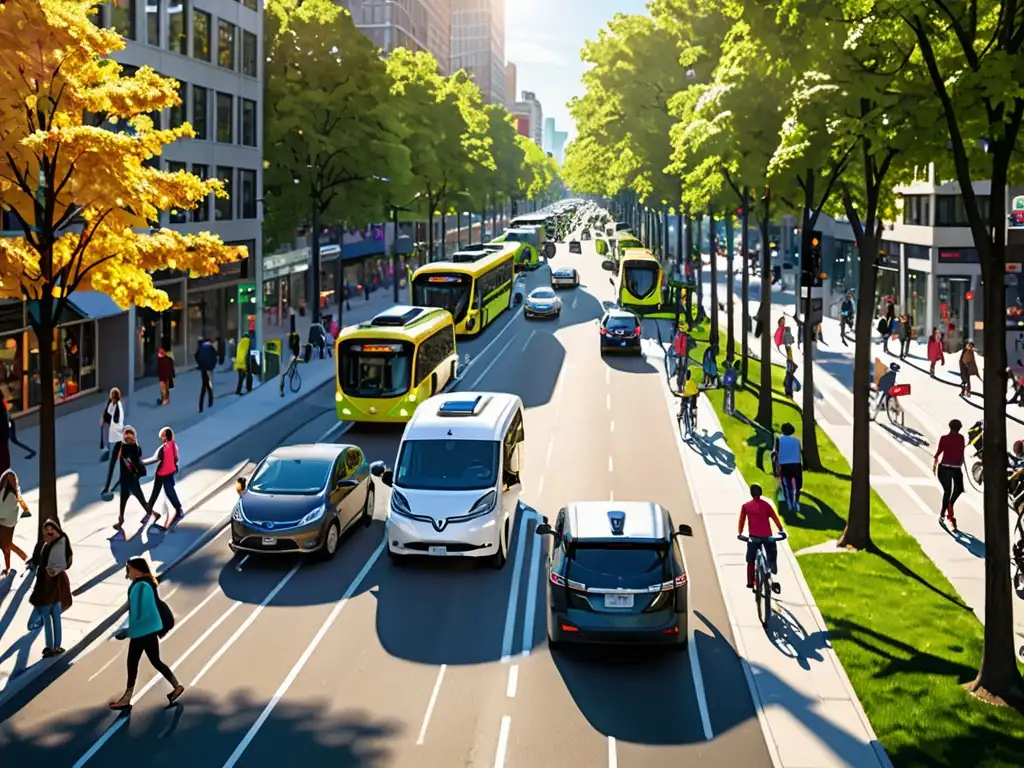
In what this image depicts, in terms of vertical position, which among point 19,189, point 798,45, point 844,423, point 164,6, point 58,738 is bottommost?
point 58,738

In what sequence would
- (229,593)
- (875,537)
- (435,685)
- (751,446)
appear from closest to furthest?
(435,685), (229,593), (875,537), (751,446)

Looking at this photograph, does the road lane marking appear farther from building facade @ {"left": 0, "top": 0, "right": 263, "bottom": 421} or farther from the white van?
building facade @ {"left": 0, "top": 0, "right": 263, "bottom": 421}

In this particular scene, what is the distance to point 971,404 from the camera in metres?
37.3

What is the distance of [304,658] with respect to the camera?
15820 mm

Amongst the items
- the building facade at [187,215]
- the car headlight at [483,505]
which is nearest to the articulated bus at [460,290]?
the building facade at [187,215]

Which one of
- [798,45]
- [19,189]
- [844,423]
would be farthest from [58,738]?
[844,423]

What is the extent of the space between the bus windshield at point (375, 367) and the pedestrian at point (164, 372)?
6.85 m

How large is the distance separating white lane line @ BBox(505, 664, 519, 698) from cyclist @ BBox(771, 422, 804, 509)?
9.29 m

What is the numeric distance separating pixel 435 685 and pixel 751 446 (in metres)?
16.6

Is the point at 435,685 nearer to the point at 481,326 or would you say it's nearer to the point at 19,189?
the point at 19,189

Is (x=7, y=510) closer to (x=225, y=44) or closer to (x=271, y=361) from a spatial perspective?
(x=271, y=361)

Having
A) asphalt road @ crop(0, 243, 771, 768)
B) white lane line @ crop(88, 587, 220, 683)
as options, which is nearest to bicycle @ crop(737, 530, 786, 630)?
asphalt road @ crop(0, 243, 771, 768)

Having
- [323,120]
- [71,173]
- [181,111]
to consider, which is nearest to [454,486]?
[71,173]

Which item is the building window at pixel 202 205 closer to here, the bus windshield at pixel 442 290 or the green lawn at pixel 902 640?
the bus windshield at pixel 442 290
